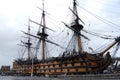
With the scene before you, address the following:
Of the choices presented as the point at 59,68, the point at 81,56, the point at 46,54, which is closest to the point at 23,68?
the point at 46,54

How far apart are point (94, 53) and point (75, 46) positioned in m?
8.62

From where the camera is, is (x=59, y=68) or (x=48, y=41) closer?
(x=59, y=68)

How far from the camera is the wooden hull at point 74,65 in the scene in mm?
61562

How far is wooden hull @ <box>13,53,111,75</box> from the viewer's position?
6156cm

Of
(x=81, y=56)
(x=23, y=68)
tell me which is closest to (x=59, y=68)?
(x=81, y=56)

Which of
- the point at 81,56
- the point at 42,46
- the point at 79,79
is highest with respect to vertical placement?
the point at 42,46

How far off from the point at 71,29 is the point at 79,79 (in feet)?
80.9

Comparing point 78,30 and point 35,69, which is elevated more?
point 78,30

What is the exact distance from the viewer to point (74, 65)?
66.6 m

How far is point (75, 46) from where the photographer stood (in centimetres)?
7212

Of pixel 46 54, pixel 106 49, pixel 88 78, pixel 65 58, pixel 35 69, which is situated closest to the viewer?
pixel 88 78

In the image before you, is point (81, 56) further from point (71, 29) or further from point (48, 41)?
point (48, 41)

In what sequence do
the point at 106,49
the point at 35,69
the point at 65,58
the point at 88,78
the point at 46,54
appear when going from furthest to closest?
1. the point at 46,54
2. the point at 35,69
3. the point at 65,58
4. the point at 106,49
5. the point at 88,78

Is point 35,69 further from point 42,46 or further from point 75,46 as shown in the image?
point 75,46
